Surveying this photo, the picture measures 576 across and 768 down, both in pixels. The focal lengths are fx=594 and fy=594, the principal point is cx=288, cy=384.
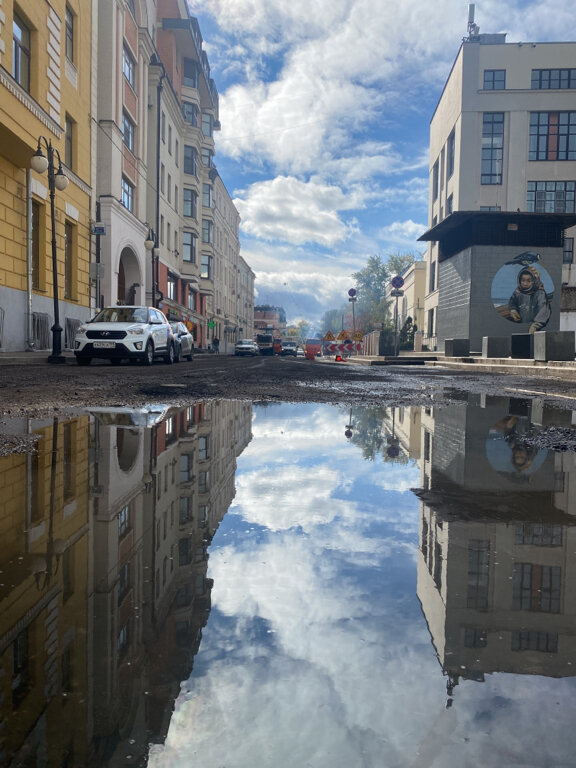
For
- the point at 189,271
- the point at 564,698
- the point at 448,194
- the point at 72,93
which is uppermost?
the point at 448,194

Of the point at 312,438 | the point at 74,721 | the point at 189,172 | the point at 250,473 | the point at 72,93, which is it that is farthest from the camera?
the point at 189,172

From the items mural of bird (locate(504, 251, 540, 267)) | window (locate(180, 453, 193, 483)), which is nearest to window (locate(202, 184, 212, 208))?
mural of bird (locate(504, 251, 540, 267))

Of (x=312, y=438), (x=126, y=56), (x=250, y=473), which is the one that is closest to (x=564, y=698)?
(x=250, y=473)

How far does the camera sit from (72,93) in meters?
21.9

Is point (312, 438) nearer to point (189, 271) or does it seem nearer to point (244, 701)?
point (244, 701)

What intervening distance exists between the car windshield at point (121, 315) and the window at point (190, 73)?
34.2 meters

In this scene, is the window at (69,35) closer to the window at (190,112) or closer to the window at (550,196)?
the window at (190,112)

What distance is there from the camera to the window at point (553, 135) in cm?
4303

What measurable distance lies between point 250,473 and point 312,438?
1179 millimetres

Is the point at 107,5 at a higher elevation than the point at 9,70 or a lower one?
higher

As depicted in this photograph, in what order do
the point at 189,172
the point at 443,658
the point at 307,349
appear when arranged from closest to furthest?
the point at 443,658 < the point at 189,172 < the point at 307,349

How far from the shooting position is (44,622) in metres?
1.23

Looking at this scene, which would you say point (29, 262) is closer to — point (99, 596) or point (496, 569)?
point (99, 596)

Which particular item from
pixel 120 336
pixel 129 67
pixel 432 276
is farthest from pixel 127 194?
pixel 432 276
